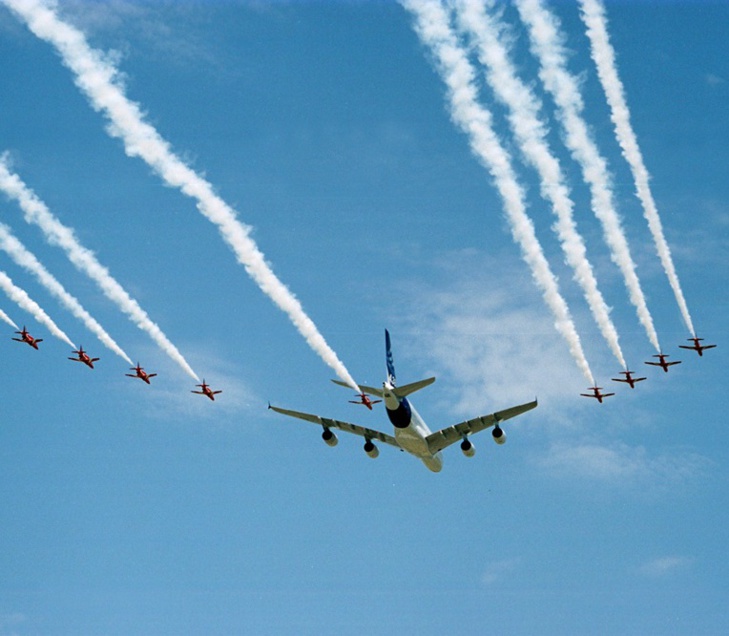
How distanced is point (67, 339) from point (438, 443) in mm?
25692

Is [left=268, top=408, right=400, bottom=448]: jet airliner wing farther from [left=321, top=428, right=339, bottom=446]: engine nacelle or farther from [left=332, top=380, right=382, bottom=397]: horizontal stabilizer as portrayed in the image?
[left=332, top=380, right=382, bottom=397]: horizontal stabilizer

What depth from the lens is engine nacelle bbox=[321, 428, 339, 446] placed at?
220 feet

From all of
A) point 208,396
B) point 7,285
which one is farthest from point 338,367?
point 7,285

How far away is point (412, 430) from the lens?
6175cm

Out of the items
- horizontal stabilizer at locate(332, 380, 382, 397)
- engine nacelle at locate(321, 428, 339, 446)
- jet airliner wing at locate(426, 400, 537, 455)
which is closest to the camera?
horizontal stabilizer at locate(332, 380, 382, 397)

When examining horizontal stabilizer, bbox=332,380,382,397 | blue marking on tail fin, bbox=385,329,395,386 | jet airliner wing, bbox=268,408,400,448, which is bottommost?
horizontal stabilizer, bbox=332,380,382,397

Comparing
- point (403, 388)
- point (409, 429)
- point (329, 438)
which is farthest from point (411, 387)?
point (329, 438)

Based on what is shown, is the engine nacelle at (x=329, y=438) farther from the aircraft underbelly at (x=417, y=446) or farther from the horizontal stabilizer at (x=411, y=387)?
the horizontal stabilizer at (x=411, y=387)

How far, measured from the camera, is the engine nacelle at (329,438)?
67.0 metres

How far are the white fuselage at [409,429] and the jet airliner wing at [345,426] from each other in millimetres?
2522

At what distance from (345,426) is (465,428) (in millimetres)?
8443

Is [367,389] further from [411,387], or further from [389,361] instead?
[389,361]

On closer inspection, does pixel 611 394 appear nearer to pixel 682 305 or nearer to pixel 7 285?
pixel 682 305

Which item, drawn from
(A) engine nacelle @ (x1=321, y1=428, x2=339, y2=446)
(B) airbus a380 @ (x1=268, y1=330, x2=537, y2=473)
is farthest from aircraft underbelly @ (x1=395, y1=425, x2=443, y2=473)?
(A) engine nacelle @ (x1=321, y1=428, x2=339, y2=446)
